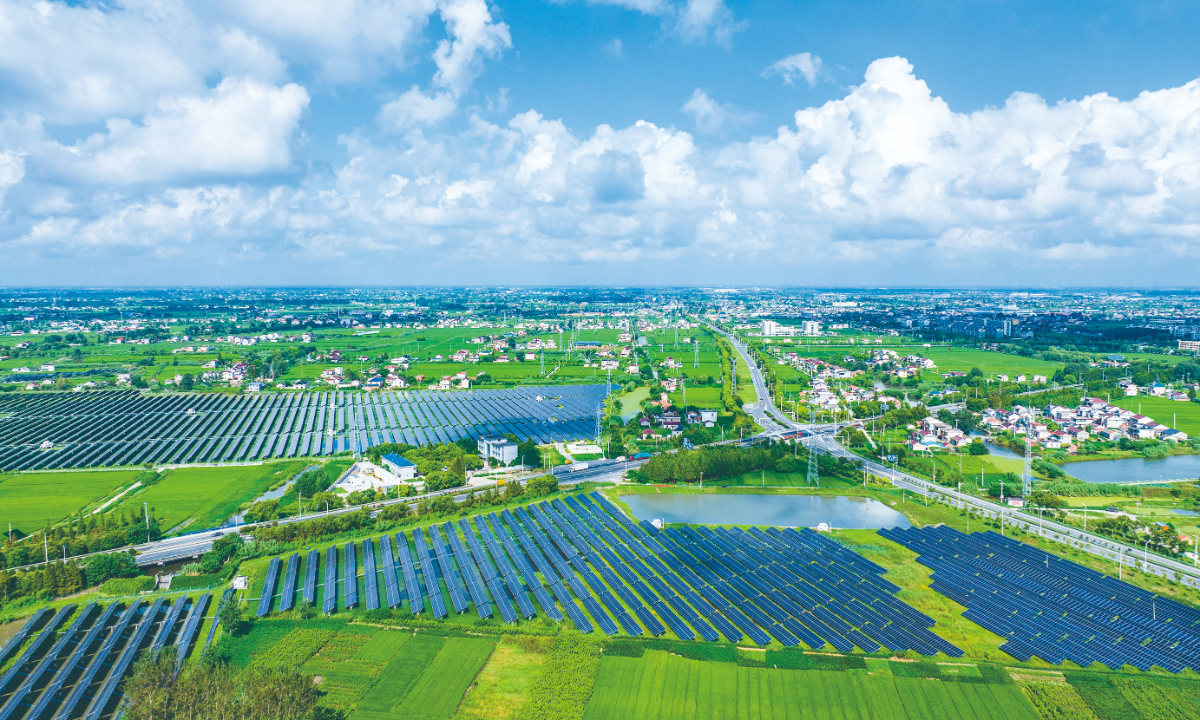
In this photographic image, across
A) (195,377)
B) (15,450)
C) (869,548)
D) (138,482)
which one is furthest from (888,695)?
(195,377)

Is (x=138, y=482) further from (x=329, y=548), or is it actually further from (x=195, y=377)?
(x=195, y=377)

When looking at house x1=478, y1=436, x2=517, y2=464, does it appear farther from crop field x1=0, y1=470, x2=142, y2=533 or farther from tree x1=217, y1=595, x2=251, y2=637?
crop field x1=0, y1=470, x2=142, y2=533

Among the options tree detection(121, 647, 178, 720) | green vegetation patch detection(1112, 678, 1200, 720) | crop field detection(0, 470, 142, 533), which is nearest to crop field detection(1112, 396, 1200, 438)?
green vegetation patch detection(1112, 678, 1200, 720)

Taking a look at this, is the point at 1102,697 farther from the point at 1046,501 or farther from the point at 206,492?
the point at 206,492

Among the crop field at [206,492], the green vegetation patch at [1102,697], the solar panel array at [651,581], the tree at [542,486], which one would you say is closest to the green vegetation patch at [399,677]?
the solar panel array at [651,581]

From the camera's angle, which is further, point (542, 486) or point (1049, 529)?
point (542, 486)

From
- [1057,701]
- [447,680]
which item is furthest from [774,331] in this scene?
[447,680]
